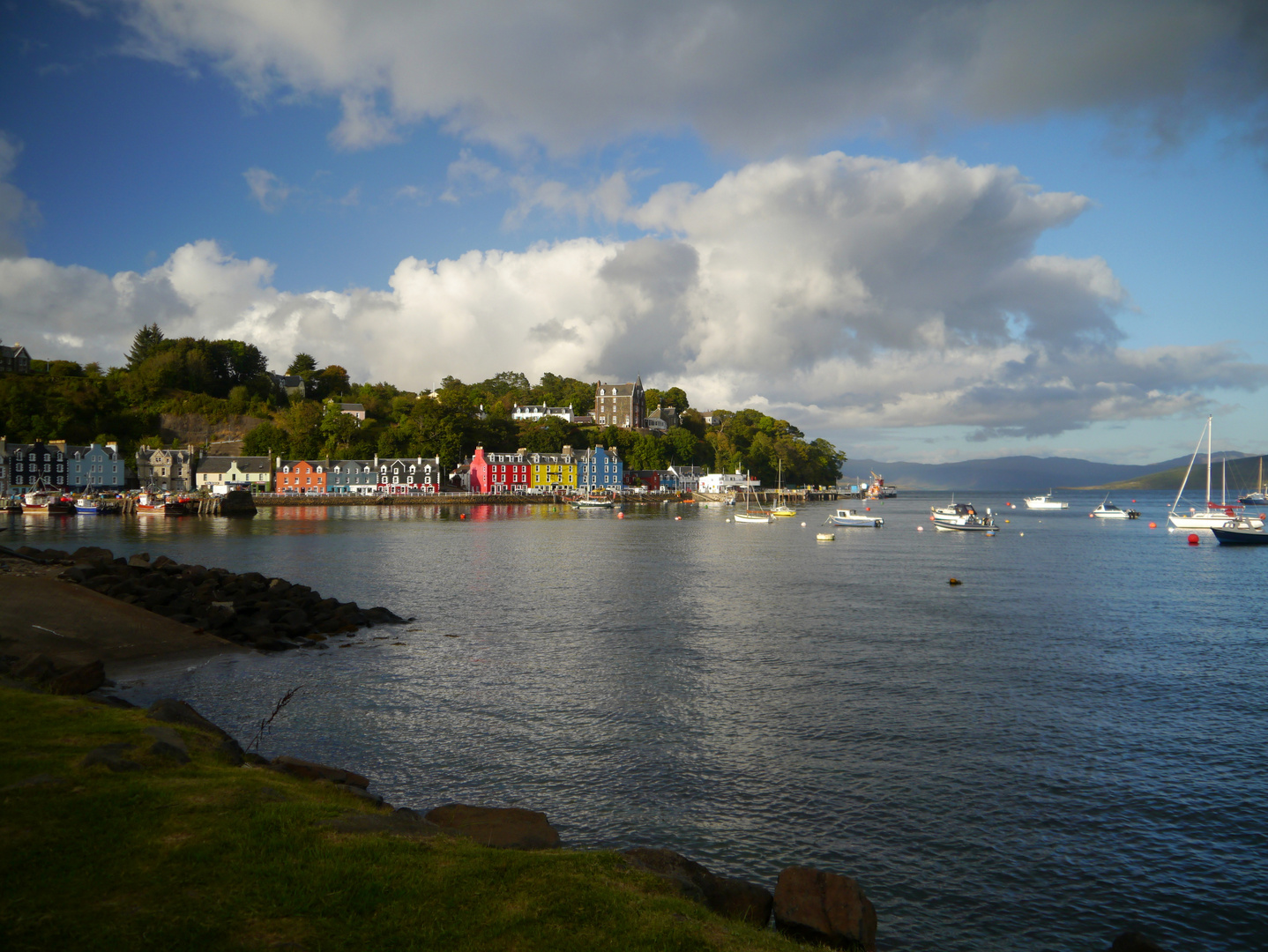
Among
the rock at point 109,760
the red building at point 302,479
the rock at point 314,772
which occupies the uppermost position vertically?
the red building at point 302,479

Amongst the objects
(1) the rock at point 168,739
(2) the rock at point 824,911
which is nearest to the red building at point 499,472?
(1) the rock at point 168,739

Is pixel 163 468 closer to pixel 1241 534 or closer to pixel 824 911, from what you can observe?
pixel 824 911

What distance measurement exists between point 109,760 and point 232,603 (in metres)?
20.6

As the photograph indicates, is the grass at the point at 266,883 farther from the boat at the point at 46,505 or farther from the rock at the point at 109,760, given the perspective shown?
the boat at the point at 46,505

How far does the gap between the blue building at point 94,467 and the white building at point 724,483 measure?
11454 centimetres

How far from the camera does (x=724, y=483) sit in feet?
576

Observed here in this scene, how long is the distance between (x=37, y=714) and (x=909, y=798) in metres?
13.8

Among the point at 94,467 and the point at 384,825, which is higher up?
the point at 94,467

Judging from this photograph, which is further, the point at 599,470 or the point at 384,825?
the point at 599,470

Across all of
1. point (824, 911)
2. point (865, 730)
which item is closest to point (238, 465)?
point (865, 730)

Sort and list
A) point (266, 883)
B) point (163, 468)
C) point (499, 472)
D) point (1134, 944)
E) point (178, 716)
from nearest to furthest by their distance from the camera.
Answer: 1. point (266, 883)
2. point (1134, 944)
3. point (178, 716)
4. point (163, 468)
5. point (499, 472)

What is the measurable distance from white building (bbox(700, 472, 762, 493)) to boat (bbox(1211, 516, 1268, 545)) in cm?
10732

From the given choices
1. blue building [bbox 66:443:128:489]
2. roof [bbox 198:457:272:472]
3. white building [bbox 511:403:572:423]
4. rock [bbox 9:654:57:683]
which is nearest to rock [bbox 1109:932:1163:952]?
rock [bbox 9:654:57:683]

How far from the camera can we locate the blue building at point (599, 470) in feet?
511
